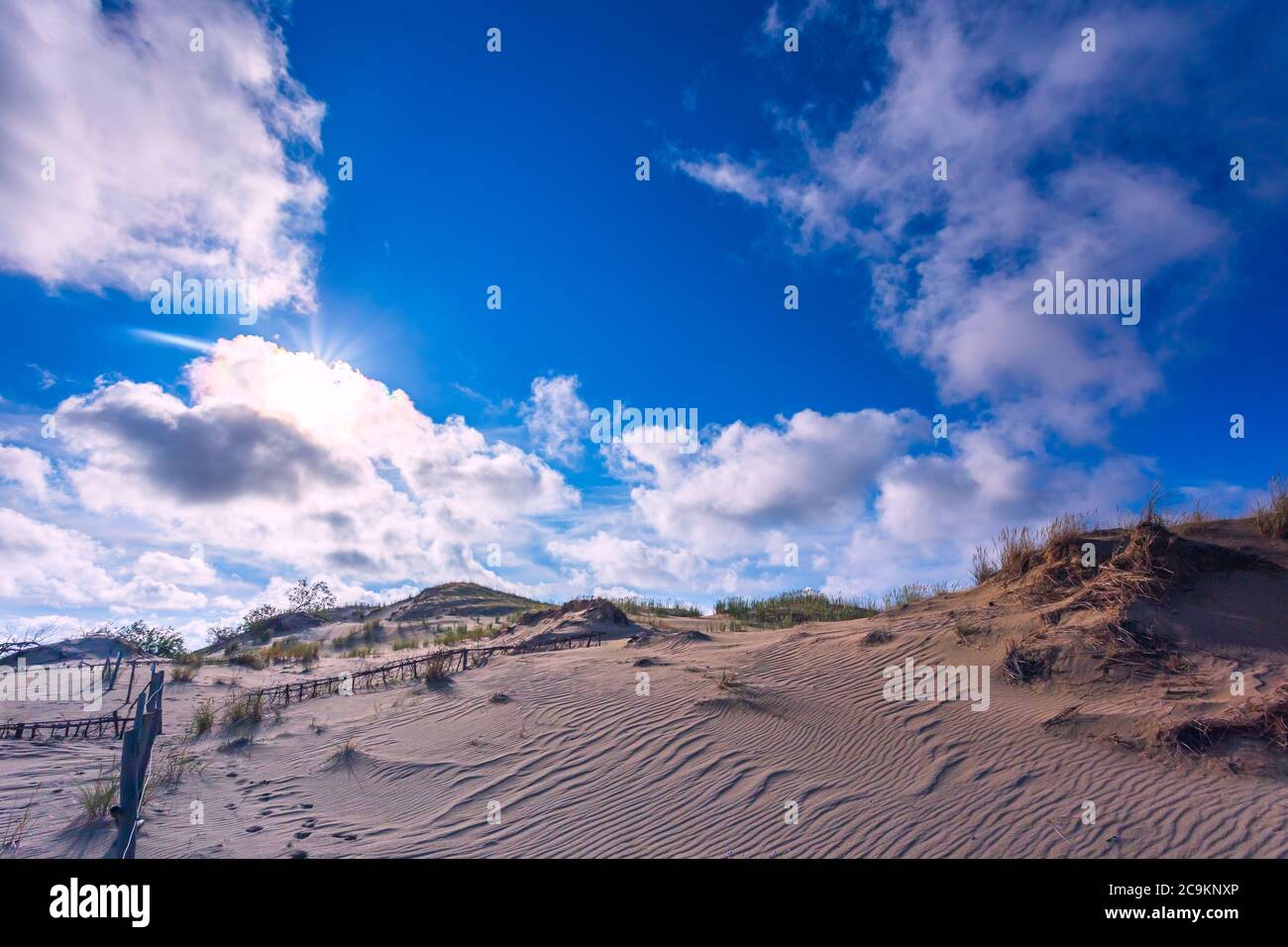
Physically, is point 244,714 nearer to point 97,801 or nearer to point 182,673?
point 97,801

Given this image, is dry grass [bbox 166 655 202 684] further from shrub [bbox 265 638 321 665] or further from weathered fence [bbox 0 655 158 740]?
weathered fence [bbox 0 655 158 740]

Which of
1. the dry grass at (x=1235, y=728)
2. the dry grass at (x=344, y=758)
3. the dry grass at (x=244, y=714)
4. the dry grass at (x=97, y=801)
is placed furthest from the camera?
the dry grass at (x=244, y=714)

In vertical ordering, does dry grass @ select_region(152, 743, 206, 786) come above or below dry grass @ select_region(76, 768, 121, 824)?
below

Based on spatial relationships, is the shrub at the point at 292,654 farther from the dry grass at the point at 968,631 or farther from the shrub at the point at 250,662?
the dry grass at the point at 968,631

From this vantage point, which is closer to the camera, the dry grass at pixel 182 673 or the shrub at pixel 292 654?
the dry grass at pixel 182 673

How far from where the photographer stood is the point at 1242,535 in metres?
12.8

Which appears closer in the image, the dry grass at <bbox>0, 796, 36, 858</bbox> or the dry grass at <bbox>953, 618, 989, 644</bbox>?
the dry grass at <bbox>0, 796, 36, 858</bbox>

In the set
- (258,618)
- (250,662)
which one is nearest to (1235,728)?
(250,662)

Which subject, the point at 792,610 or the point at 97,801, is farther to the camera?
the point at 792,610

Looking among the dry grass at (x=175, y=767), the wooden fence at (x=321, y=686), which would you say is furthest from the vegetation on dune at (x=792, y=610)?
the dry grass at (x=175, y=767)

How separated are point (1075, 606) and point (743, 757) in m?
6.65

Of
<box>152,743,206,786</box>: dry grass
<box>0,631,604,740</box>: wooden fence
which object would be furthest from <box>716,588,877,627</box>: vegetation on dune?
<box>152,743,206,786</box>: dry grass
